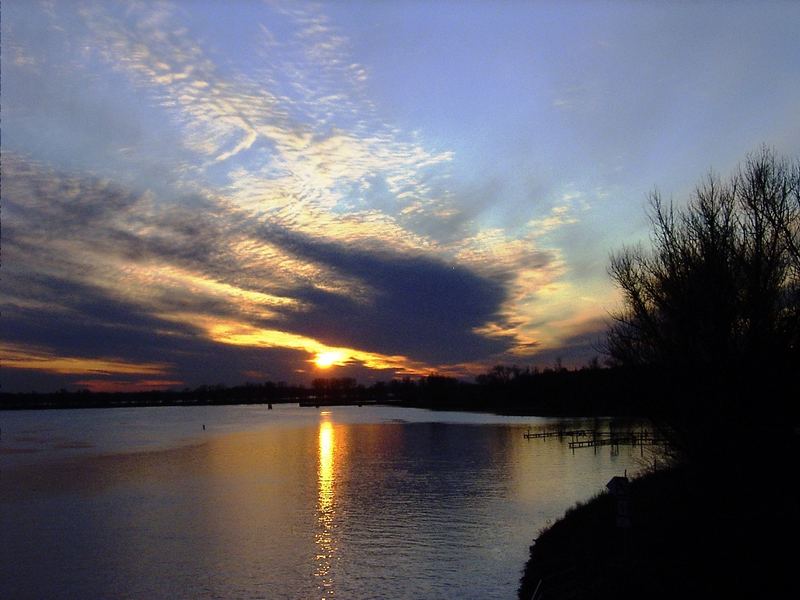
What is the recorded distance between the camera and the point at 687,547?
17188mm

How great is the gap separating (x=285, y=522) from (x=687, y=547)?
73.2 ft

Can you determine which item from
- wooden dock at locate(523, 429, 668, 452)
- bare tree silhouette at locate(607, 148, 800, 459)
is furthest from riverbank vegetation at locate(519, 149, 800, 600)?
wooden dock at locate(523, 429, 668, 452)

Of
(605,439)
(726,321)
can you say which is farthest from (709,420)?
(605,439)

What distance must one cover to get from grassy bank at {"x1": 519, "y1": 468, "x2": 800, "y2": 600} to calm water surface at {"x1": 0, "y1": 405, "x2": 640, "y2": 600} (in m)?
2.73

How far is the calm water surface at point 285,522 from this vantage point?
23.4m

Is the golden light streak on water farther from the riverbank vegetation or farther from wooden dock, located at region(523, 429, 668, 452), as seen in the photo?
wooden dock, located at region(523, 429, 668, 452)

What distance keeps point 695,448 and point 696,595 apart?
392 inches

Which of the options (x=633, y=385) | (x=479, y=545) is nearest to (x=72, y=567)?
(x=479, y=545)

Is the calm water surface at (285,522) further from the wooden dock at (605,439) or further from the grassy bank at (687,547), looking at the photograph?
the wooden dock at (605,439)

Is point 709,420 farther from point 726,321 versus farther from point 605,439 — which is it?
point 605,439

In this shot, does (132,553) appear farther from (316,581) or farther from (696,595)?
(696,595)

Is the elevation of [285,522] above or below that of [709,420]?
below

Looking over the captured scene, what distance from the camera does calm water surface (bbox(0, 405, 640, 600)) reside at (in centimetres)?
2344

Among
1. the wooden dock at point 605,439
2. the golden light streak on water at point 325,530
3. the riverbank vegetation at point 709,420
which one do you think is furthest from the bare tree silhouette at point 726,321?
the wooden dock at point 605,439
